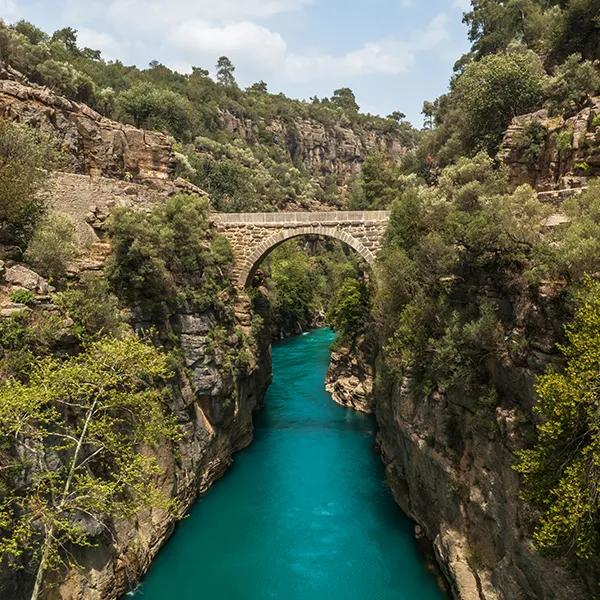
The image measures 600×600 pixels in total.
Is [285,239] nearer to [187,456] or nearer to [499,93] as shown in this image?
[187,456]

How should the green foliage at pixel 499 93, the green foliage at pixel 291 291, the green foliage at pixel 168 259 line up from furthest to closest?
the green foliage at pixel 291 291 → the green foliage at pixel 499 93 → the green foliage at pixel 168 259

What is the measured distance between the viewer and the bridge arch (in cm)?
2116

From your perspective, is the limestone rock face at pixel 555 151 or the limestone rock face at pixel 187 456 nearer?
the limestone rock face at pixel 187 456

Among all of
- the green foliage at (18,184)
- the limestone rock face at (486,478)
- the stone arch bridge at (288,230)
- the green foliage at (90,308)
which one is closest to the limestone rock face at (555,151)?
the stone arch bridge at (288,230)

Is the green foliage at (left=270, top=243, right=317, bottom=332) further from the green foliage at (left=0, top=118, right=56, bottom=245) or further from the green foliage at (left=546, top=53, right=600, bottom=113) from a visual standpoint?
the green foliage at (left=0, top=118, right=56, bottom=245)

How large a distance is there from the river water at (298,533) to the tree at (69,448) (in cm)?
336

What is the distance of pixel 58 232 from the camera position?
1334cm

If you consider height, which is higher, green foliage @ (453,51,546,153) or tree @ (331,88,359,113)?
tree @ (331,88,359,113)

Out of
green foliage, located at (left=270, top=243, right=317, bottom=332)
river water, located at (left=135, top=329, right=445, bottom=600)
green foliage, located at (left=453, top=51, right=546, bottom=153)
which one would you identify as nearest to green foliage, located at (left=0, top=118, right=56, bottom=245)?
river water, located at (left=135, top=329, right=445, bottom=600)

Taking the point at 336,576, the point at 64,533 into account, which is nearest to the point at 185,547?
the point at 336,576

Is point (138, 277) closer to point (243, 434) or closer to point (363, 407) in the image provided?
point (243, 434)

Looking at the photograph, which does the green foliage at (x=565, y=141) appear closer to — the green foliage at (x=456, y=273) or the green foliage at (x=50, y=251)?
the green foliage at (x=456, y=273)

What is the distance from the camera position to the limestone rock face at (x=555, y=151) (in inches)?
606

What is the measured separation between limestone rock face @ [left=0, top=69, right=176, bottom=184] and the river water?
13148 millimetres
